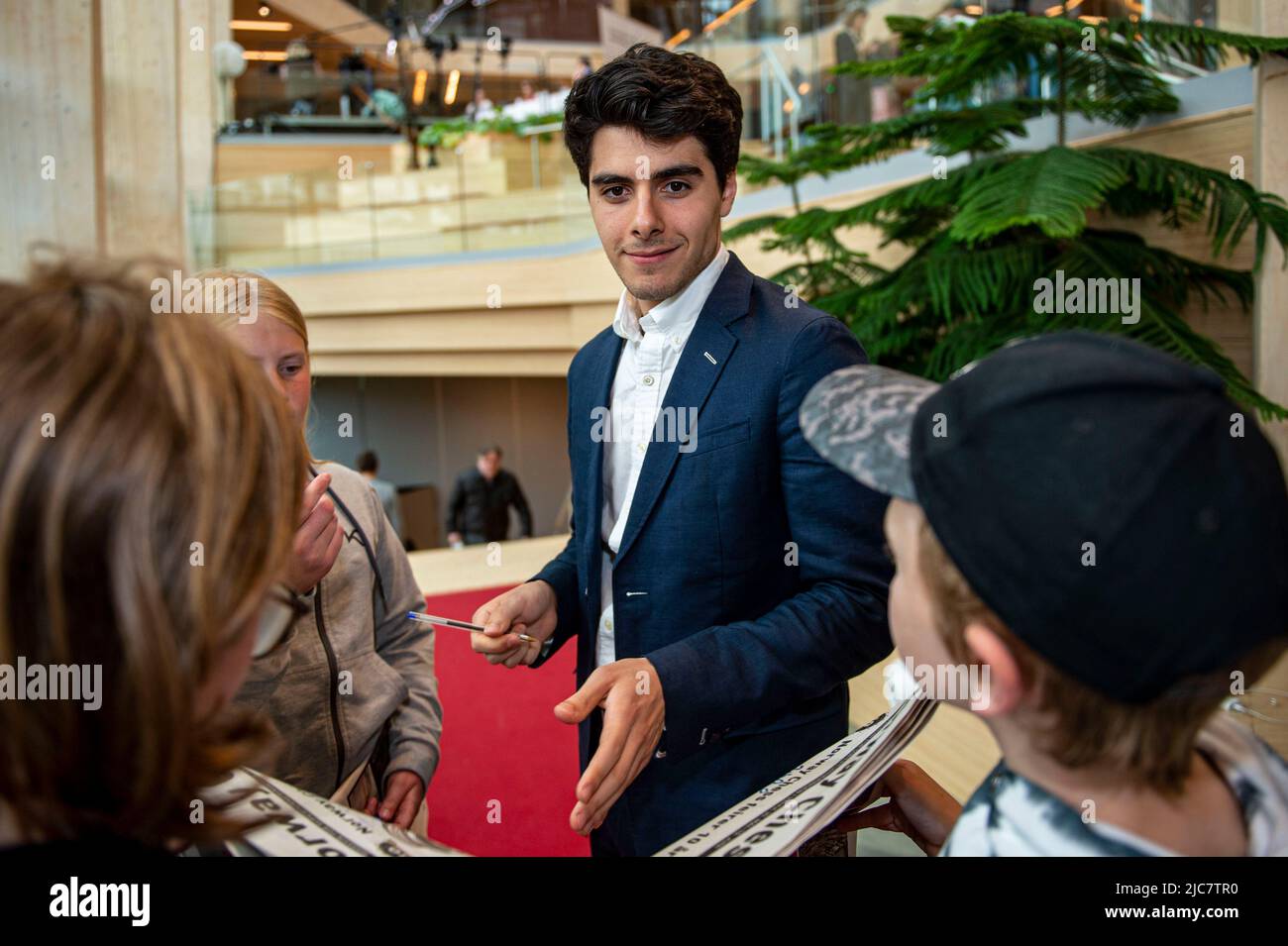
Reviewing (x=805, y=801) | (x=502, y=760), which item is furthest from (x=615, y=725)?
(x=502, y=760)

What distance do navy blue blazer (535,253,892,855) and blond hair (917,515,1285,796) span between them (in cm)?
51

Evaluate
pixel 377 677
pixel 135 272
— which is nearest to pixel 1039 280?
pixel 377 677

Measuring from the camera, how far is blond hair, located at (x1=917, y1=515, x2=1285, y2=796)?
623 mm

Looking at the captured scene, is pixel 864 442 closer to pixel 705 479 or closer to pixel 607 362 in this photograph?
pixel 705 479

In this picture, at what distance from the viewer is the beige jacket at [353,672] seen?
1.29 meters

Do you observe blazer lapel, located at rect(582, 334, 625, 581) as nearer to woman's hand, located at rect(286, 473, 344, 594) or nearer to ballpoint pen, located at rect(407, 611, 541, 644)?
ballpoint pen, located at rect(407, 611, 541, 644)

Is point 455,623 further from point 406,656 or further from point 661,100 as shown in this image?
point 661,100

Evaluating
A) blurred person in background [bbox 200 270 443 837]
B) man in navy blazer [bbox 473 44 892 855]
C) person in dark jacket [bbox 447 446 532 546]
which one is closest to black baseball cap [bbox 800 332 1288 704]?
man in navy blazer [bbox 473 44 892 855]

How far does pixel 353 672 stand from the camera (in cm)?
137

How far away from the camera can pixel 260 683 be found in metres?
1.17

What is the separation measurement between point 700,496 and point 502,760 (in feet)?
7.64

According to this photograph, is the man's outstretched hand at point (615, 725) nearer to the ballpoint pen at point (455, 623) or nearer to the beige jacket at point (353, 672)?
the ballpoint pen at point (455, 623)
